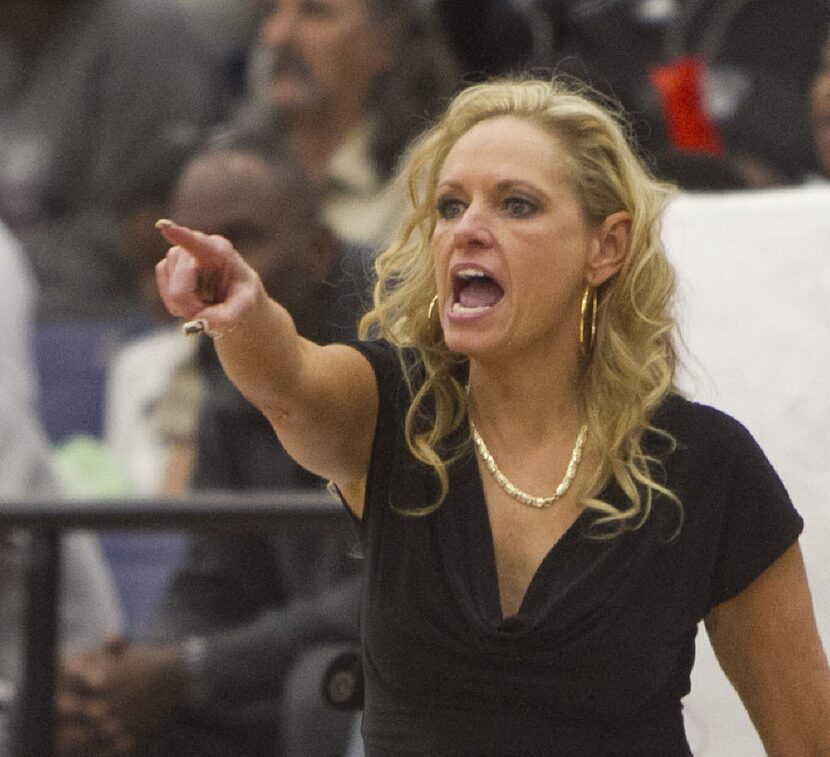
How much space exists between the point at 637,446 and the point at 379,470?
27 centimetres

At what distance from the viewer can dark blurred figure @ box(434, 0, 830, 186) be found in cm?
373

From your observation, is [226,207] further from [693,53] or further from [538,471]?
[538,471]

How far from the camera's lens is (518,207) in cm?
187

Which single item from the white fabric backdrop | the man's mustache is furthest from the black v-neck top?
the man's mustache

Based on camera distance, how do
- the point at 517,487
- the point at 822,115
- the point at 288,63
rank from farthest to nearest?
the point at 288,63 < the point at 822,115 < the point at 517,487

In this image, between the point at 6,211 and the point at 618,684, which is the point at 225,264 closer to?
the point at 618,684

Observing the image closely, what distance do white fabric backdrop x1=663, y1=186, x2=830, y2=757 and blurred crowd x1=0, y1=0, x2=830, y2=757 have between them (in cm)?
15

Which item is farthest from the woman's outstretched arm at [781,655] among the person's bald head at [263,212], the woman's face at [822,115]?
the woman's face at [822,115]

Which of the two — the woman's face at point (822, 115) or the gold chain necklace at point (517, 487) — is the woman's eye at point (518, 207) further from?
the woman's face at point (822, 115)

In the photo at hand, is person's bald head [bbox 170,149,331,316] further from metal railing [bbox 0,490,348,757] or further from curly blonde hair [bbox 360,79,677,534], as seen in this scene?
curly blonde hair [bbox 360,79,677,534]

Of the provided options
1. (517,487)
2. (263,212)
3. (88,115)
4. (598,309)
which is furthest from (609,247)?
(88,115)

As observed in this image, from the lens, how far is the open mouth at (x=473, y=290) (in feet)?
6.06

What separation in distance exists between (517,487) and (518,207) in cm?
29

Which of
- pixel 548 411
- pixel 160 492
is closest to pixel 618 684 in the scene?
pixel 548 411
